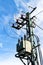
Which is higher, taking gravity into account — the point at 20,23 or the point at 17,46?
the point at 20,23

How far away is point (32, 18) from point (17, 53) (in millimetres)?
4902

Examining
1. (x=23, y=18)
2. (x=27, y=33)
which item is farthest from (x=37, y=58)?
(x=23, y=18)

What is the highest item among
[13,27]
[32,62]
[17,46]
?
[13,27]

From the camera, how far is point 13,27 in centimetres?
3106

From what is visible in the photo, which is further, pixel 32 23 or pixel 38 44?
pixel 32 23

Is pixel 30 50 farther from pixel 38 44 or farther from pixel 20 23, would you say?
pixel 20 23

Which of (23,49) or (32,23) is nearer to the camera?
(23,49)

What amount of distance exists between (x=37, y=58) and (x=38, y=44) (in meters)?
1.65

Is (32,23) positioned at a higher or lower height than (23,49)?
higher

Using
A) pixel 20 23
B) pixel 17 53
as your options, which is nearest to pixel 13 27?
pixel 20 23

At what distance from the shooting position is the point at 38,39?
101ft

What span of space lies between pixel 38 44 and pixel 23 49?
1.90 metres

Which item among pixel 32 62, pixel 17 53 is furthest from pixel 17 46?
pixel 32 62

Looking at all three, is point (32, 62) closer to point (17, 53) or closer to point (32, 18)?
point (17, 53)
